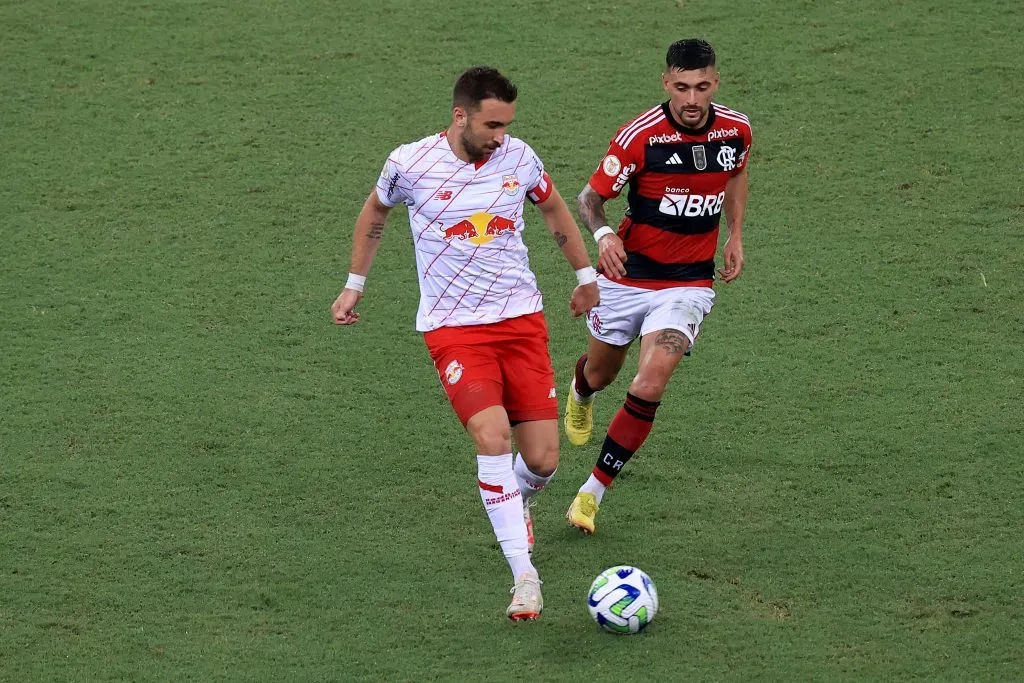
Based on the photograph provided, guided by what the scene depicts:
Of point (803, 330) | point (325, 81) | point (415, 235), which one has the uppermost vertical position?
point (415, 235)

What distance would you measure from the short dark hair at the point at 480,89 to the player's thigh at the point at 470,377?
1.08m

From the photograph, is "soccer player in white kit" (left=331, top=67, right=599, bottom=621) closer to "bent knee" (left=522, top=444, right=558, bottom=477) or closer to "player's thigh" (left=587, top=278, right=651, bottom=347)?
"bent knee" (left=522, top=444, right=558, bottom=477)

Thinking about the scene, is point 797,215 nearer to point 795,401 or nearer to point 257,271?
point 795,401

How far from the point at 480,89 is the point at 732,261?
1915mm

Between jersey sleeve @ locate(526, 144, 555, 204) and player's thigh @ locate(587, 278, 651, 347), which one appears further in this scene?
player's thigh @ locate(587, 278, 651, 347)

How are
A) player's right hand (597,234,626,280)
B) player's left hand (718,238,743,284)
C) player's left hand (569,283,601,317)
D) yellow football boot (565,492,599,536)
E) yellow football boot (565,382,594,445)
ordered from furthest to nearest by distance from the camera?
yellow football boot (565,382,594,445)
player's left hand (718,238,743,284)
yellow football boot (565,492,599,536)
player's right hand (597,234,626,280)
player's left hand (569,283,601,317)

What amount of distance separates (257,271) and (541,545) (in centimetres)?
333

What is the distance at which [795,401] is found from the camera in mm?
7871

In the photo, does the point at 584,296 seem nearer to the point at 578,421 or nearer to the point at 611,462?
the point at 611,462

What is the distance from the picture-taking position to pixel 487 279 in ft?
20.8

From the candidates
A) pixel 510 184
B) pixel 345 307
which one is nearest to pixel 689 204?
pixel 510 184

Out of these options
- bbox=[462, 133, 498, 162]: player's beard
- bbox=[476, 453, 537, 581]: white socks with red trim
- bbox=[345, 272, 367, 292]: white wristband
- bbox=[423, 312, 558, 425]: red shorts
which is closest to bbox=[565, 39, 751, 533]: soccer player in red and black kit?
bbox=[423, 312, 558, 425]: red shorts

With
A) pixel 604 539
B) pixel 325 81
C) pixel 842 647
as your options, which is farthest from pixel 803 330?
pixel 325 81

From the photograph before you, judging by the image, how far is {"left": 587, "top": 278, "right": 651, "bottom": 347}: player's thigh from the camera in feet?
23.4
